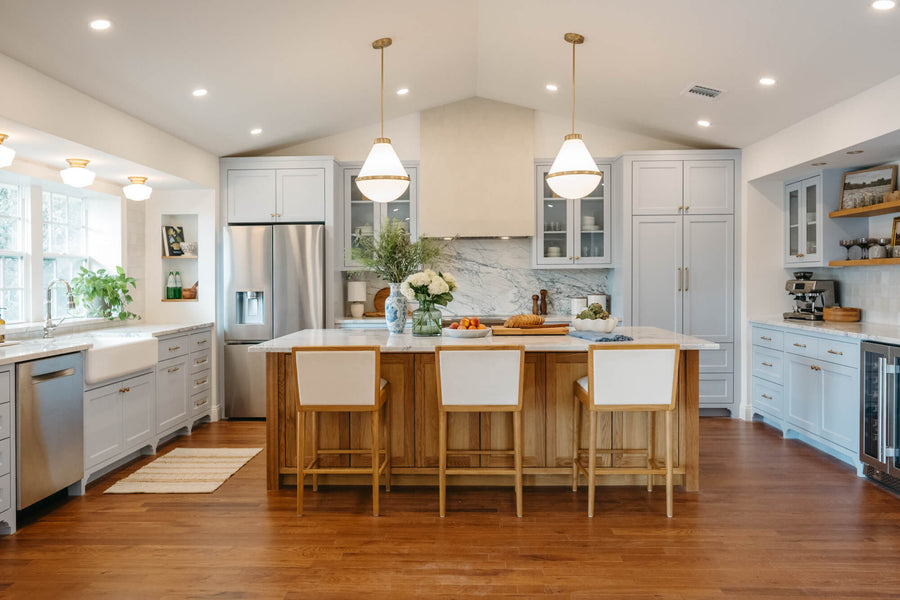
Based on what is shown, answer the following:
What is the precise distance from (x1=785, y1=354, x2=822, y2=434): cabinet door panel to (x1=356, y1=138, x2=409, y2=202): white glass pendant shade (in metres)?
3.26

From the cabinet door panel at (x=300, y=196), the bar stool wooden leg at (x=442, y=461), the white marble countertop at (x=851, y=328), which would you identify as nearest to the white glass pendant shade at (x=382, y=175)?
the bar stool wooden leg at (x=442, y=461)

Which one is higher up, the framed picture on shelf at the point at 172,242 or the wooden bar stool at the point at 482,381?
the framed picture on shelf at the point at 172,242

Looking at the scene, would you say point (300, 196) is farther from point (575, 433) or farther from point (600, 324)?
point (575, 433)

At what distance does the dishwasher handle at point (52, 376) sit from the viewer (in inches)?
130

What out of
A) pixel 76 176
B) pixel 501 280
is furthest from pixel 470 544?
pixel 501 280

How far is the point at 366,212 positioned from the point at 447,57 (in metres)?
1.74

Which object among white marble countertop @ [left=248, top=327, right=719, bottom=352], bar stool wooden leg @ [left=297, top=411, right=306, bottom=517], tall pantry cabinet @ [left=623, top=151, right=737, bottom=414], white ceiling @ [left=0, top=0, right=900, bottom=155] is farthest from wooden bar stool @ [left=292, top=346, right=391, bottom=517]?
tall pantry cabinet @ [left=623, top=151, right=737, bottom=414]

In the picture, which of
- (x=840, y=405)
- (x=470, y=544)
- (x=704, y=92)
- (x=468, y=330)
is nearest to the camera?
(x=470, y=544)

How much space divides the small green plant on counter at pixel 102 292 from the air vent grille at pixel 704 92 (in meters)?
4.59

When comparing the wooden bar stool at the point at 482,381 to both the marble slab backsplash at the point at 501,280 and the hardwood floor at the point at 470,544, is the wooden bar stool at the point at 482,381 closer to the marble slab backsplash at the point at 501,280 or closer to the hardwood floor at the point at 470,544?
the hardwood floor at the point at 470,544

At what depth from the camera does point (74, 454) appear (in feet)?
11.9

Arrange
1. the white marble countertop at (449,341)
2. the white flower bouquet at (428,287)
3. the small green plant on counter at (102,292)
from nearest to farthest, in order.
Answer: the white marble countertop at (449,341), the white flower bouquet at (428,287), the small green plant on counter at (102,292)

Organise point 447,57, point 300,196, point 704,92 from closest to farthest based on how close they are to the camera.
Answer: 1. point 704,92
2. point 447,57
3. point 300,196

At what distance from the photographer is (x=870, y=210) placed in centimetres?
460
